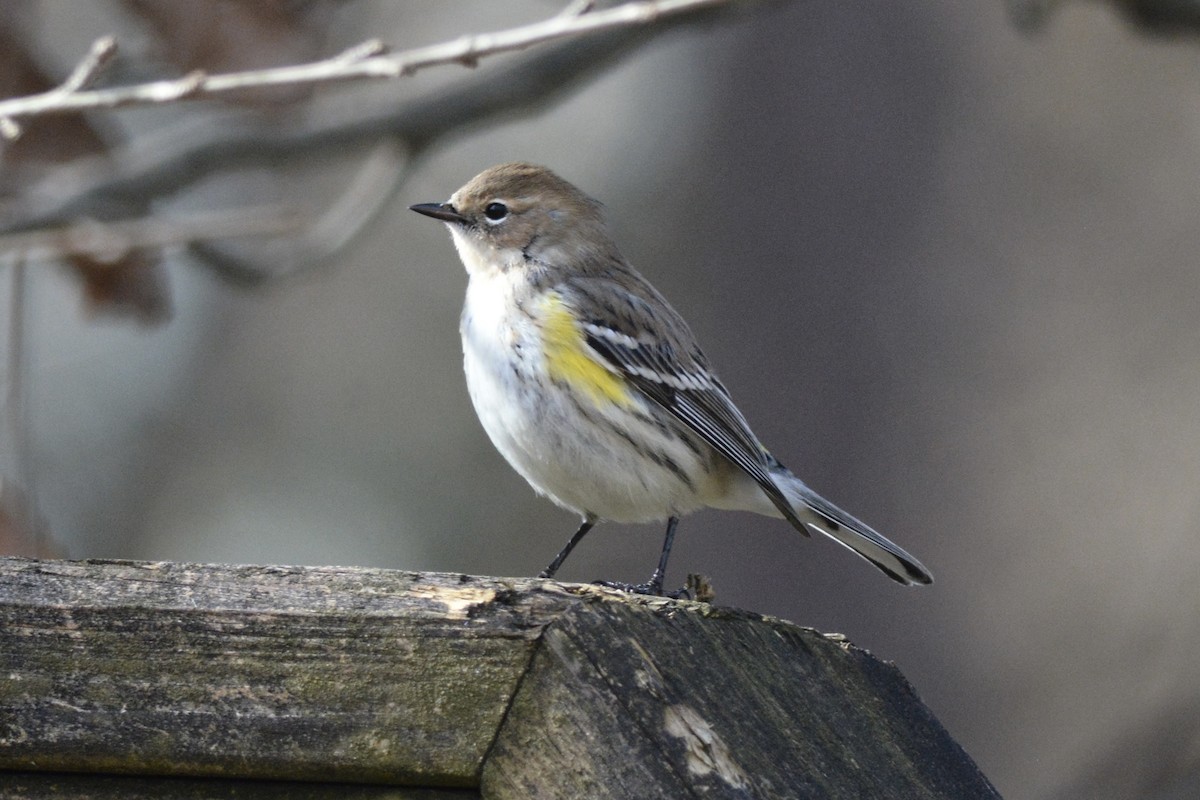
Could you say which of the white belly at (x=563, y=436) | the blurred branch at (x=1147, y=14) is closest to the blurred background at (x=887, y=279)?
the blurred branch at (x=1147, y=14)

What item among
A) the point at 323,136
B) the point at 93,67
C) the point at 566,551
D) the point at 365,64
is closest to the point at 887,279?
the point at 323,136

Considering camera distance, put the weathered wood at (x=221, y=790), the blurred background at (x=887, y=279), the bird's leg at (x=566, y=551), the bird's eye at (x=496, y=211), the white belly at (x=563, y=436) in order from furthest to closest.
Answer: the blurred background at (x=887, y=279), the bird's eye at (x=496, y=211), the white belly at (x=563, y=436), the bird's leg at (x=566, y=551), the weathered wood at (x=221, y=790)

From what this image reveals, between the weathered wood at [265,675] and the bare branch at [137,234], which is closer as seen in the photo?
the weathered wood at [265,675]

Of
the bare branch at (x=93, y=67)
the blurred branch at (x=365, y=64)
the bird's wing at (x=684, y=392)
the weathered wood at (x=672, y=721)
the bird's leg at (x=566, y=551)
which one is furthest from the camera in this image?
the bird's wing at (x=684, y=392)

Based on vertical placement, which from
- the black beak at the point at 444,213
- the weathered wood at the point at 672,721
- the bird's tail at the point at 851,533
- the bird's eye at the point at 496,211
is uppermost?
the weathered wood at the point at 672,721

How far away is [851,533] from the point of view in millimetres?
A: 4754

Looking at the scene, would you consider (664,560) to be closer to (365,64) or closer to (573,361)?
(573,361)

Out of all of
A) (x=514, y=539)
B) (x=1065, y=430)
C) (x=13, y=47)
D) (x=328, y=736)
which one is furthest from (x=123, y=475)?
(x=328, y=736)

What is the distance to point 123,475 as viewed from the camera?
9.88 metres

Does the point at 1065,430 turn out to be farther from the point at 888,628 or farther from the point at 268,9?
the point at 268,9

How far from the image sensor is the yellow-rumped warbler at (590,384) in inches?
175

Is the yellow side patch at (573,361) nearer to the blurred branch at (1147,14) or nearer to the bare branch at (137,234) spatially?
the bare branch at (137,234)

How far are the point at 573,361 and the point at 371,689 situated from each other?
2.51 metres

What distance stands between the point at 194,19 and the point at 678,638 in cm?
329
